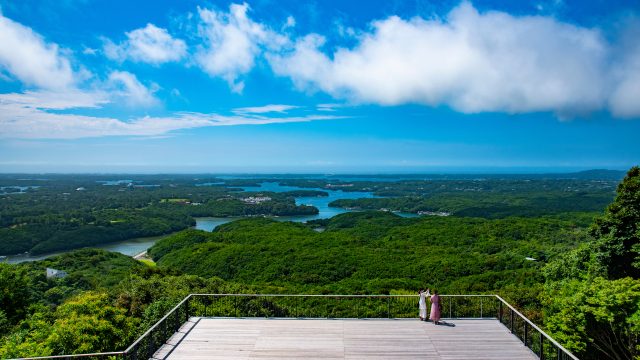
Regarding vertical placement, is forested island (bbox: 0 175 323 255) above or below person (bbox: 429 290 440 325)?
below

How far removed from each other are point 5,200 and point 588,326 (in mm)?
173122

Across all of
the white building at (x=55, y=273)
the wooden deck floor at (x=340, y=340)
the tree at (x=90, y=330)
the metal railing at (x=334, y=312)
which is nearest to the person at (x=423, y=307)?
the wooden deck floor at (x=340, y=340)

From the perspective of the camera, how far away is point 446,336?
9.13 metres

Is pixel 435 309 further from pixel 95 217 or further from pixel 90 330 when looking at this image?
pixel 95 217

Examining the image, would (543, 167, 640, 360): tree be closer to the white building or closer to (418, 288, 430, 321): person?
(418, 288, 430, 321): person

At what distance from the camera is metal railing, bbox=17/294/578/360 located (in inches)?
319

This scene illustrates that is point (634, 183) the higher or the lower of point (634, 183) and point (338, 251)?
the higher

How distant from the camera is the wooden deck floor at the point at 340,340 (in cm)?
813

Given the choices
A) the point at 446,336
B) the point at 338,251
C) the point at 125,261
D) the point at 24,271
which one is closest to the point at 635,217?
the point at 446,336

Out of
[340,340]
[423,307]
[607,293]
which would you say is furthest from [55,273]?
[607,293]

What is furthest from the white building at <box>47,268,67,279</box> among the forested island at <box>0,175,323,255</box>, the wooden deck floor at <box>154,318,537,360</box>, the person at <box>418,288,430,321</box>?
the person at <box>418,288,430,321</box>

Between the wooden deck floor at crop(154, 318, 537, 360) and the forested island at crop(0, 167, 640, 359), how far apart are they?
4.62 meters

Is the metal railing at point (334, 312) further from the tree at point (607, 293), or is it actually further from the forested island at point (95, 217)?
the forested island at point (95, 217)

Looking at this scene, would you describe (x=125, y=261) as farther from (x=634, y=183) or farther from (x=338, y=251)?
(x=634, y=183)
